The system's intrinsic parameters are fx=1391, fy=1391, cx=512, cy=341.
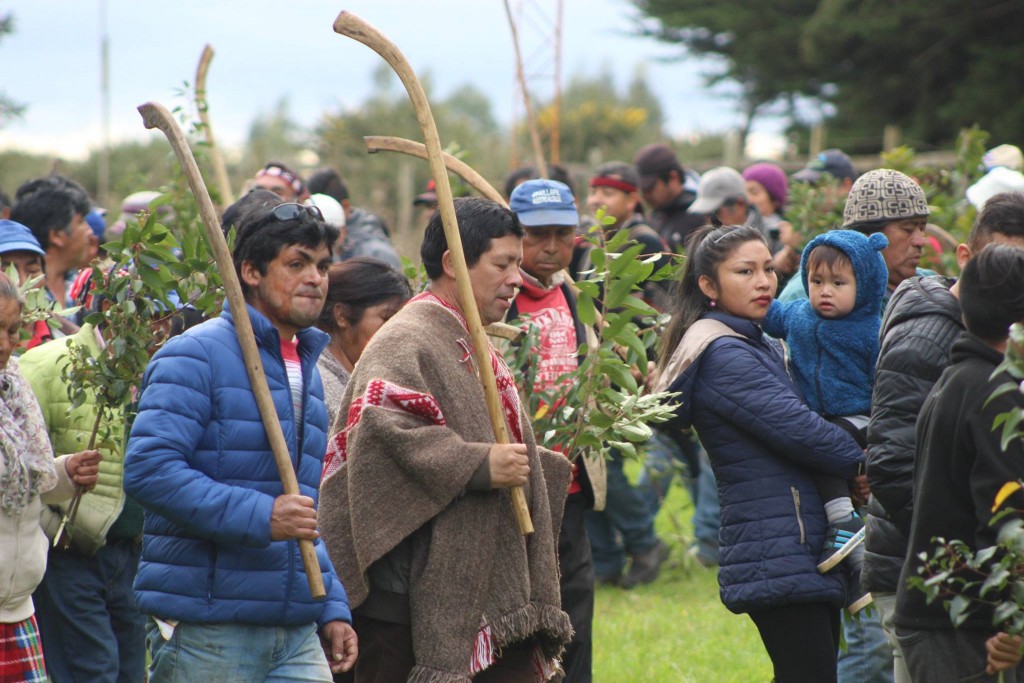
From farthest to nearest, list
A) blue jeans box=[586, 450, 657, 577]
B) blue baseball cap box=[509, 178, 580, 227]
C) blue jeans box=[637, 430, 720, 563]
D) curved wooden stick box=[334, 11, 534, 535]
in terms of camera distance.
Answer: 1. blue jeans box=[637, 430, 720, 563]
2. blue jeans box=[586, 450, 657, 577]
3. blue baseball cap box=[509, 178, 580, 227]
4. curved wooden stick box=[334, 11, 534, 535]

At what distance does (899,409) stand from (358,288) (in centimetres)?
215

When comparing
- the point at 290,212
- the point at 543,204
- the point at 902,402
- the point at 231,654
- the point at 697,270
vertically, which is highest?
the point at 290,212

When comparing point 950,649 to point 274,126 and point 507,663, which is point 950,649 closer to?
point 507,663

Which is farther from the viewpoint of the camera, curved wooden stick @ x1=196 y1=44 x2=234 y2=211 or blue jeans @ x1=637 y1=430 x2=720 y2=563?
blue jeans @ x1=637 y1=430 x2=720 y2=563

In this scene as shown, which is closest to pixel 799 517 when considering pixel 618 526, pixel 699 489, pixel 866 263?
pixel 866 263

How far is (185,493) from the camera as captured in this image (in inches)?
144

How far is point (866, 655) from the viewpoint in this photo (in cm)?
561

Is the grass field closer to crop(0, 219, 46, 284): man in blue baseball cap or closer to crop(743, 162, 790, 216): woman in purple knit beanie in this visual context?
crop(743, 162, 790, 216): woman in purple knit beanie

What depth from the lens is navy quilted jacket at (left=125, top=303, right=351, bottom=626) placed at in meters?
3.68

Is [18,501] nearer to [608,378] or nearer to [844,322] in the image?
[608,378]

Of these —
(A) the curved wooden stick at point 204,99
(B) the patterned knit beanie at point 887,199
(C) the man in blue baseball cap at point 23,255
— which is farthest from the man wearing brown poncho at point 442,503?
(A) the curved wooden stick at point 204,99

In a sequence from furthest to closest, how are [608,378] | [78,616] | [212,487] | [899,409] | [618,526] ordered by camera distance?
[618,526]
[78,616]
[608,378]
[899,409]
[212,487]

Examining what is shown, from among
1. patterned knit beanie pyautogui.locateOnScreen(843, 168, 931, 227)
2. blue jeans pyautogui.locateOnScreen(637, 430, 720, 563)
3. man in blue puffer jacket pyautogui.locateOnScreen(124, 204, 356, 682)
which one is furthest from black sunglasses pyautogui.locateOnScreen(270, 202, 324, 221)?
blue jeans pyautogui.locateOnScreen(637, 430, 720, 563)

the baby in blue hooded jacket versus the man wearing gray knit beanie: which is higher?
the man wearing gray knit beanie
